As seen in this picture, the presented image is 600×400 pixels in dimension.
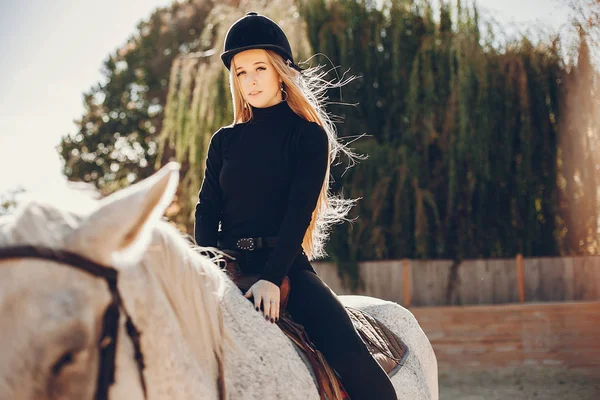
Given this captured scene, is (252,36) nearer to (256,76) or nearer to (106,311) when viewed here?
(256,76)

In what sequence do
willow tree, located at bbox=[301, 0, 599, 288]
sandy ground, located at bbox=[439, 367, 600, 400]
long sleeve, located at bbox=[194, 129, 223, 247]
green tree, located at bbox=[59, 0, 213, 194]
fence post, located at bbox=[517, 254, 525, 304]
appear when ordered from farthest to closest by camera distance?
green tree, located at bbox=[59, 0, 213, 194] < fence post, located at bbox=[517, 254, 525, 304] < willow tree, located at bbox=[301, 0, 599, 288] < sandy ground, located at bbox=[439, 367, 600, 400] < long sleeve, located at bbox=[194, 129, 223, 247]

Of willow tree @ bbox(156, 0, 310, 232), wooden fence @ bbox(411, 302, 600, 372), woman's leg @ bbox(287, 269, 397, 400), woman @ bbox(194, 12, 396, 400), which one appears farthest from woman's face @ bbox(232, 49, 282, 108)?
willow tree @ bbox(156, 0, 310, 232)

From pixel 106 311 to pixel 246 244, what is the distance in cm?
85

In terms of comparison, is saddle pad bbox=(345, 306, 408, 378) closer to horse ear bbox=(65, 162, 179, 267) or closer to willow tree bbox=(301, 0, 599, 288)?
horse ear bbox=(65, 162, 179, 267)

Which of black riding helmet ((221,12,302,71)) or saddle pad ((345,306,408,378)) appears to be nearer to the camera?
black riding helmet ((221,12,302,71))

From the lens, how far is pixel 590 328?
8250 millimetres

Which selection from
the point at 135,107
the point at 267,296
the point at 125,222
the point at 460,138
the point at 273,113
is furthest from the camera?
the point at 135,107

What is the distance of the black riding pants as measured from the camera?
1.90 m

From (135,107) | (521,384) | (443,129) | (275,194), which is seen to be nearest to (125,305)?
(275,194)

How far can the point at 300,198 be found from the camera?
76.2 inches

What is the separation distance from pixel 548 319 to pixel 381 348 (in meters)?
6.79

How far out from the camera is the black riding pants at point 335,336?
6.23 ft

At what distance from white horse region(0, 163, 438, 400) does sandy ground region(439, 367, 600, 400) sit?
643 centimetres

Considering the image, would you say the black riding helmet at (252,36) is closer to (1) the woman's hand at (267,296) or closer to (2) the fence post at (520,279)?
(1) the woman's hand at (267,296)
